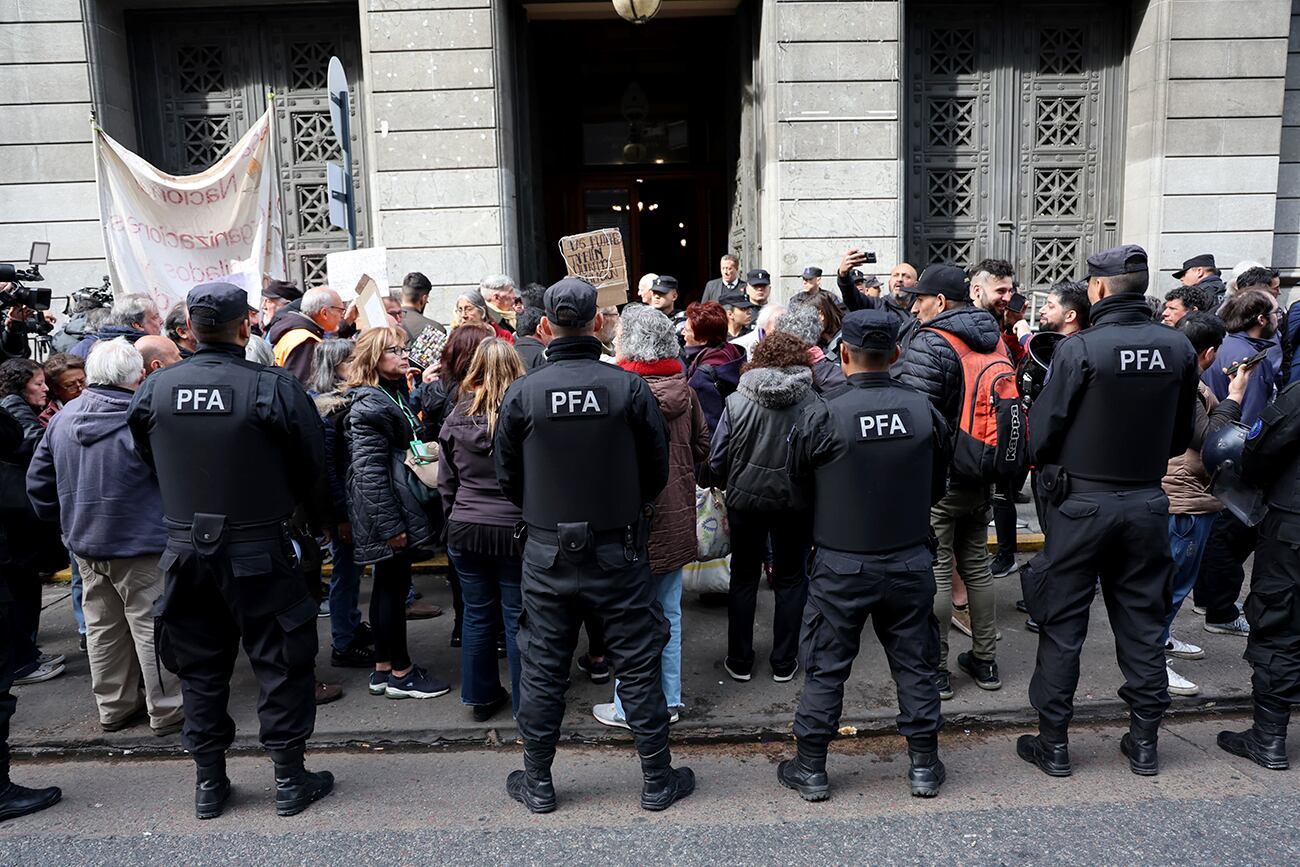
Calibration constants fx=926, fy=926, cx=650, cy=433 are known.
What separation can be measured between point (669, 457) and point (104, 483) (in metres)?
2.83

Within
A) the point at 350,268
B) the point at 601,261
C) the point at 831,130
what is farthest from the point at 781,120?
the point at 350,268

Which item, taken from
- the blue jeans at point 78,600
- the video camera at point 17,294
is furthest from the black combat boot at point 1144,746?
the video camera at point 17,294

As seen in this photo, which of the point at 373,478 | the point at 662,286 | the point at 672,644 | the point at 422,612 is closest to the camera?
the point at 672,644

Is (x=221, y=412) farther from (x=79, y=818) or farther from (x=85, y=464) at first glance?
(x=79, y=818)

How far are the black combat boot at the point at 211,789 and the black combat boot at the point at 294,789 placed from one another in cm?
24

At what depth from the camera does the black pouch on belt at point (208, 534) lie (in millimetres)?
3855

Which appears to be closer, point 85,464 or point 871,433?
point 871,433

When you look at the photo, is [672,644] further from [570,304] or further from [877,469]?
[570,304]

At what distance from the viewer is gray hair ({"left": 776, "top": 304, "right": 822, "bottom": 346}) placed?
5.64m

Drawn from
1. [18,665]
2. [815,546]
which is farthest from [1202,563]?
[18,665]

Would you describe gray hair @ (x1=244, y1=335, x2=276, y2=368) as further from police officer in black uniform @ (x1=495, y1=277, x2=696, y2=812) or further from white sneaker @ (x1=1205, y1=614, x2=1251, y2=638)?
white sneaker @ (x1=1205, y1=614, x2=1251, y2=638)

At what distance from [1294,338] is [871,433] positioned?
327 centimetres

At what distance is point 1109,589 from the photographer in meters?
4.24

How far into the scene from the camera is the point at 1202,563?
6.05m
